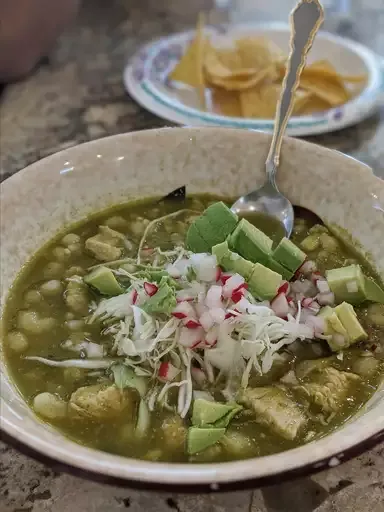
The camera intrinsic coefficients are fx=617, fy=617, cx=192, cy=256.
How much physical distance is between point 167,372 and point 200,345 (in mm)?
87

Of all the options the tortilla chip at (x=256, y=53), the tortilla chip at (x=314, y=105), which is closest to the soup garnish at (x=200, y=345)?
A: the tortilla chip at (x=314, y=105)

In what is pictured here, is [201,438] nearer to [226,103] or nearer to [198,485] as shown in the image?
[198,485]

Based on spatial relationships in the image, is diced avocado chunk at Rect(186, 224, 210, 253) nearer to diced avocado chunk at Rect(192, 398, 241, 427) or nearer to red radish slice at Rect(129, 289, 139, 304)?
red radish slice at Rect(129, 289, 139, 304)

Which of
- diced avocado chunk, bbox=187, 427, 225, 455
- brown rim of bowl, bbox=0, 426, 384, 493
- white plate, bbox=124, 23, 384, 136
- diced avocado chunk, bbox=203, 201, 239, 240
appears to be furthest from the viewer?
white plate, bbox=124, 23, 384, 136

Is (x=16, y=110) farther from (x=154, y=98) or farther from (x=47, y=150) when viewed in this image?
(x=154, y=98)

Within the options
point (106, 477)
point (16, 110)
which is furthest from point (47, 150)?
point (106, 477)

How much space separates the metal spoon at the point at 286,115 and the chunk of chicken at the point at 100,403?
2.35 ft

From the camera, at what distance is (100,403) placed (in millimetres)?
1202

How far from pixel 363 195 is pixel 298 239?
210 millimetres

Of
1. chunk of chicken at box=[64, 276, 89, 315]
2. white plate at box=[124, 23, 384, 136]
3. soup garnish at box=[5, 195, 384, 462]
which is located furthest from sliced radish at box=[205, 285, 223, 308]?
white plate at box=[124, 23, 384, 136]

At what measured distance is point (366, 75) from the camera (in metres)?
2.64

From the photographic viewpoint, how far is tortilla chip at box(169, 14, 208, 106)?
99.5 inches

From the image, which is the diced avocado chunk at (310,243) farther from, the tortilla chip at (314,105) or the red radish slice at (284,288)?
the tortilla chip at (314,105)

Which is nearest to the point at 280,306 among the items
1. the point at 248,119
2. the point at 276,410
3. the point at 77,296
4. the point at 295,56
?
the point at 276,410
